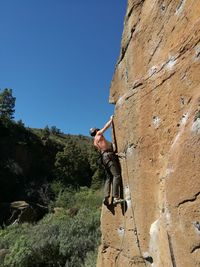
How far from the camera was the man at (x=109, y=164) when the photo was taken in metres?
7.24

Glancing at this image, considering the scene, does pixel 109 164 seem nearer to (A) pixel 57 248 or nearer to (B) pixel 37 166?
(A) pixel 57 248

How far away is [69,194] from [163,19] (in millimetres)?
30302

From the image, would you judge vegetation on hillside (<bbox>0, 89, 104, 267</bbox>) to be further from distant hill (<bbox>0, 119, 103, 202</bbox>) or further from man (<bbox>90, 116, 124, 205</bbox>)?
man (<bbox>90, 116, 124, 205</bbox>)

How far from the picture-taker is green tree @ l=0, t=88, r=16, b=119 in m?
52.1

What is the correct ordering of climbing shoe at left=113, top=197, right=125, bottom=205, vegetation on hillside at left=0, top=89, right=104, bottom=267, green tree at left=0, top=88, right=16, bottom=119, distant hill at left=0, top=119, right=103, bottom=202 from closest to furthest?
climbing shoe at left=113, top=197, right=125, bottom=205, vegetation on hillside at left=0, top=89, right=104, bottom=267, distant hill at left=0, top=119, right=103, bottom=202, green tree at left=0, top=88, right=16, bottom=119

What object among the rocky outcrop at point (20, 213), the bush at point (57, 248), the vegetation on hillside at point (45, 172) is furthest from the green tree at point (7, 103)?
the bush at point (57, 248)

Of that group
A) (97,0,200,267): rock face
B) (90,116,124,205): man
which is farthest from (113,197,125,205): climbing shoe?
(97,0,200,267): rock face

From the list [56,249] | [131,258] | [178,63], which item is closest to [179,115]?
[178,63]

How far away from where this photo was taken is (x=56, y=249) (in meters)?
14.6

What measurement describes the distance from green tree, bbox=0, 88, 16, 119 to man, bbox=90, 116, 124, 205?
44692 mm

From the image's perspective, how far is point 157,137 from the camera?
6.18 metres

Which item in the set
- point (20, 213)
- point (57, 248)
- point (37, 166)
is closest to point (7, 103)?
point (37, 166)

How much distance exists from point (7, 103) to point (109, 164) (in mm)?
47069

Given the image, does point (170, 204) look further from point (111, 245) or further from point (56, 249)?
point (56, 249)
